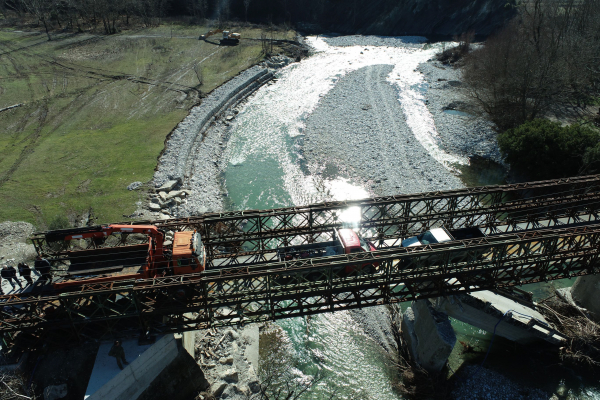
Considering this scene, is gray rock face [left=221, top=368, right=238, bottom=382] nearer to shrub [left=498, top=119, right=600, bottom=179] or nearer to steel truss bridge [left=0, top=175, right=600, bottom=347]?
steel truss bridge [left=0, top=175, right=600, bottom=347]

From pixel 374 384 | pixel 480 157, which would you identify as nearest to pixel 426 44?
pixel 480 157

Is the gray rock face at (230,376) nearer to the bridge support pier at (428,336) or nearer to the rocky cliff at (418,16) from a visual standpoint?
the bridge support pier at (428,336)

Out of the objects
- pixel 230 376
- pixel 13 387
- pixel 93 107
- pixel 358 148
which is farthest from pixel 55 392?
pixel 93 107

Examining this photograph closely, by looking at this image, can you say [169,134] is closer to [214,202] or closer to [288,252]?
[214,202]

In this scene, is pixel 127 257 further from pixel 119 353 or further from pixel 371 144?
pixel 371 144

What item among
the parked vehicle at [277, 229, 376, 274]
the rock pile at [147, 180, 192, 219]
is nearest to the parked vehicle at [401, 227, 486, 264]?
the parked vehicle at [277, 229, 376, 274]

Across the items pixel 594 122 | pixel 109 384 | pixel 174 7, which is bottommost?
pixel 109 384
